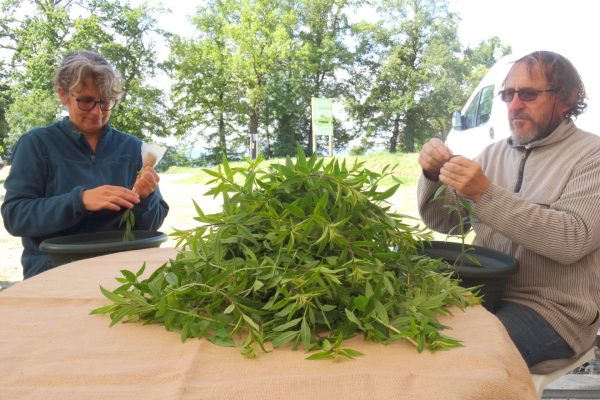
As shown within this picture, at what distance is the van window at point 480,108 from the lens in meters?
6.77

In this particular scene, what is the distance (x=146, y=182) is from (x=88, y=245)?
17.7 inches

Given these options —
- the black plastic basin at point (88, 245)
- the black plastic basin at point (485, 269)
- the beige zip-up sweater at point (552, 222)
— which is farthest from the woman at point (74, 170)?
the beige zip-up sweater at point (552, 222)

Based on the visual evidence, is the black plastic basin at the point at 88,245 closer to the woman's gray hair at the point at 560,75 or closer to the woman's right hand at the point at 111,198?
the woman's right hand at the point at 111,198

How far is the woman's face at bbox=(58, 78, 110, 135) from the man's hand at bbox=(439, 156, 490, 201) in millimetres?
1395

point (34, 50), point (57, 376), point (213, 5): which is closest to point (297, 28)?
point (213, 5)

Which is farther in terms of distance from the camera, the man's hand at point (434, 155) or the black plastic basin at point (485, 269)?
the man's hand at point (434, 155)

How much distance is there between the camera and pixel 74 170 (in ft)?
6.79

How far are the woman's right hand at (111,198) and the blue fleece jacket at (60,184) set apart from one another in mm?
58

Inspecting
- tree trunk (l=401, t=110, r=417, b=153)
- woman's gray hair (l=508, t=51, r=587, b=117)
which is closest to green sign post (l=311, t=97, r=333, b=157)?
woman's gray hair (l=508, t=51, r=587, b=117)

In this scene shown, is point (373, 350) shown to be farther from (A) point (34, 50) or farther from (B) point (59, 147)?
(A) point (34, 50)

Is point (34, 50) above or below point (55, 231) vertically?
above

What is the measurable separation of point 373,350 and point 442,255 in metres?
0.69

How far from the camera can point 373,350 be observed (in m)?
0.76

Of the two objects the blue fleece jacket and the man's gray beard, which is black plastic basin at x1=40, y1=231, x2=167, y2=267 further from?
the man's gray beard
